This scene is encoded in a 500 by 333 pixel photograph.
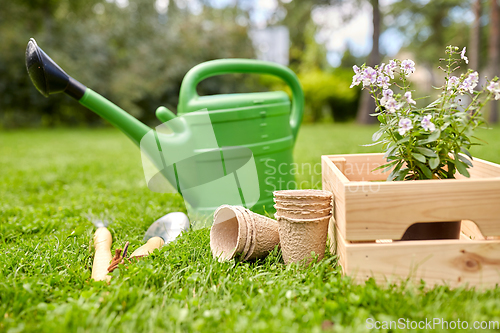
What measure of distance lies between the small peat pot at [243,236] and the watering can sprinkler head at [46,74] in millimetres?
895

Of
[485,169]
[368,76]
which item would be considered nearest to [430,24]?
[485,169]

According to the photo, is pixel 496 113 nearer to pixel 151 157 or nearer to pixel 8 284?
pixel 151 157

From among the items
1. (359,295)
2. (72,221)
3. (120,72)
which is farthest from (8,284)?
(120,72)

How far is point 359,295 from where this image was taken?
3.59ft

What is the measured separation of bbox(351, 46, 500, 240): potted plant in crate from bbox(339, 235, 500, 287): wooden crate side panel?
0.17 m

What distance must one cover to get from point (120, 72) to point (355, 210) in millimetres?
9943

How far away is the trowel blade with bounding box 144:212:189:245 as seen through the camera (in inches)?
69.4

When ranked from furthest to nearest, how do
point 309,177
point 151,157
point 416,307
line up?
point 309,177 < point 151,157 < point 416,307

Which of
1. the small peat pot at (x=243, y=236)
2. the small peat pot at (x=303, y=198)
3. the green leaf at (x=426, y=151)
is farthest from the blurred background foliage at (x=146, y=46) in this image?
the green leaf at (x=426, y=151)

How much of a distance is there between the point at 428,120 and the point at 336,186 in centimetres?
38

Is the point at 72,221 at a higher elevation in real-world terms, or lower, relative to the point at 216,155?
lower

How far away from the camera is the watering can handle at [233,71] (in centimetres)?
193

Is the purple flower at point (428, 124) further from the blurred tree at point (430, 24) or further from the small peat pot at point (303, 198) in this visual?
the blurred tree at point (430, 24)

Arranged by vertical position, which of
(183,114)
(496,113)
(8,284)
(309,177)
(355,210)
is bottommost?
(496,113)
